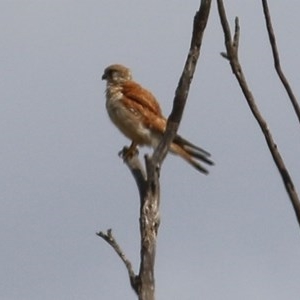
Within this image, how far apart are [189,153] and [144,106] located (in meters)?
1.32

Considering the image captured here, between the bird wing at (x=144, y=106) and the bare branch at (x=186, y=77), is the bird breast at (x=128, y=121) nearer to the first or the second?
the bird wing at (x=144, y=106)

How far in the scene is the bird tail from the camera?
10.4 metres

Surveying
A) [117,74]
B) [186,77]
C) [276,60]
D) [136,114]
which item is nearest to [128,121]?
[136,114]

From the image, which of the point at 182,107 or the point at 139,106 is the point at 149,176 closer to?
the point at 182,107

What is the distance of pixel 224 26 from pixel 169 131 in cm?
142

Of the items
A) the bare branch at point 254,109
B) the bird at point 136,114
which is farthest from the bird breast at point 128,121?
the bare branch at point 254,109

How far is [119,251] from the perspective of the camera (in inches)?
252

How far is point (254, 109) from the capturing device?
193 inches

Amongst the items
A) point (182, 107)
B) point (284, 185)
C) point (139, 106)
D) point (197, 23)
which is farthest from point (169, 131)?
point (139, 106)

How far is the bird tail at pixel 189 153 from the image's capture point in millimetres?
10414

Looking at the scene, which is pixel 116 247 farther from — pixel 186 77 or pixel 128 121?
pixel 128 121

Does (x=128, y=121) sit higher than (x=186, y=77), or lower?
higher

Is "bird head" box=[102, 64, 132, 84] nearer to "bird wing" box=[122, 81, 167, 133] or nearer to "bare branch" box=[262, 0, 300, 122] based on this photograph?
"bird wing" box=[122, 81, 167, 133]

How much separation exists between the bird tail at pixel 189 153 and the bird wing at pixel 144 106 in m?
0.54
